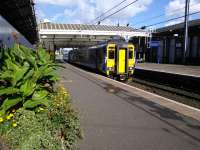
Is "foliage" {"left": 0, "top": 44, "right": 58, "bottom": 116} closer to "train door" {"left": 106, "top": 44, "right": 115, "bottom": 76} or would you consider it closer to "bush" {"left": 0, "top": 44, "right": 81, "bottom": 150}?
"bush" {"left": 0, "top": 44, "right": 81, "bottom": 150}

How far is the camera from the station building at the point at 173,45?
180 feet

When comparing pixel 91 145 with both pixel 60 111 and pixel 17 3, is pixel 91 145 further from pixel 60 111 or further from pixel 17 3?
pixel 17 3

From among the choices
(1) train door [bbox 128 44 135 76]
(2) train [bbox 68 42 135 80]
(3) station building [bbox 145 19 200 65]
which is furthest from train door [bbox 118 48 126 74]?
(3) station building [bbox 145 19 200 65]

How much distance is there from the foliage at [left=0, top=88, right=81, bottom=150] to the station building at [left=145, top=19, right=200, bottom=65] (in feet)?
155

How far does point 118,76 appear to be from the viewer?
28.3m

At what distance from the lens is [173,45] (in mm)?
64250

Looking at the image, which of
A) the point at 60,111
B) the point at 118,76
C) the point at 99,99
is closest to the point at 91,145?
the point at 60,111

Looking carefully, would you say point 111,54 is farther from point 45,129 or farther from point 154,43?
point 154,43

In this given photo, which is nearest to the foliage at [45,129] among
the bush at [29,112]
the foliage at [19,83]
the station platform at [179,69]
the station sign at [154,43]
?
the bush at [29,112]

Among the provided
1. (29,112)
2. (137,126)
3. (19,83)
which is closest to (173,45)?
(137,126)

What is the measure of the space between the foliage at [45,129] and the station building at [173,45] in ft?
155

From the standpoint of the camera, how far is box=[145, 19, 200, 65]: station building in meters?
54.9

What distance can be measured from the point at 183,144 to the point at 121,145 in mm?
1203

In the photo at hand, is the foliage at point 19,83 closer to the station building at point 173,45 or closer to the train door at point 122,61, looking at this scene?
the train door at point 122,61
